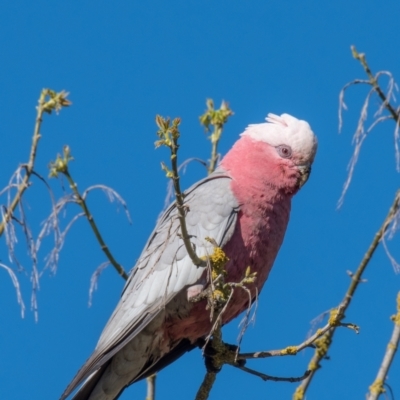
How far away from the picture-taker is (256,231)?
17.5ft

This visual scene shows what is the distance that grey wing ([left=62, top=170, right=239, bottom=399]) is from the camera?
509 cm

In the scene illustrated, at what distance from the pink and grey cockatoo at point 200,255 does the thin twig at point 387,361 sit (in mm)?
1253

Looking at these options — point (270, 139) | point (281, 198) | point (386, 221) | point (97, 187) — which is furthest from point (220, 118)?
point (386, 221)

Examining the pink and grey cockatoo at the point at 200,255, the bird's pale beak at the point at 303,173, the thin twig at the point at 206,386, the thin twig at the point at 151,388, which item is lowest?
the thin twig at the point at 206,386

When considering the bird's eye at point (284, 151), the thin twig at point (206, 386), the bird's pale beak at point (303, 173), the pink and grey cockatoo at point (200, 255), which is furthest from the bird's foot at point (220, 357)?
the bird's eye at point (284, 151)

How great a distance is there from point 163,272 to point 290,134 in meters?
1.63

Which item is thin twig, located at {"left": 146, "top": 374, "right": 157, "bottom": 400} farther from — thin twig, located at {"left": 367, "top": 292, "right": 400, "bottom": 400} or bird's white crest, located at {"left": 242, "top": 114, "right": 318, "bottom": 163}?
bird's white crest, located at {"left": 242, "top": 114, "right": 318, "bottom": 163}

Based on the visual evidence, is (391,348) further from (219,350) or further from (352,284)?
(219,350)

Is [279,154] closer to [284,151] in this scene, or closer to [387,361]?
[284,151]

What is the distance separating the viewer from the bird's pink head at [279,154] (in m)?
5.73

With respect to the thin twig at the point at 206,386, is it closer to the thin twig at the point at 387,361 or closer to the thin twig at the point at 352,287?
the thin twig at the point at 352,287

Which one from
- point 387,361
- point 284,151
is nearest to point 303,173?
point 284,151

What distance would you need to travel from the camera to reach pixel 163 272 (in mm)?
5332

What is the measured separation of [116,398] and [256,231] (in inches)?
69.4
